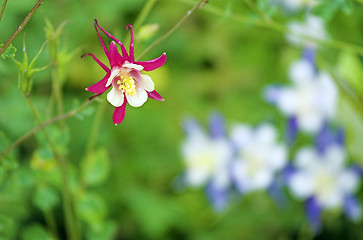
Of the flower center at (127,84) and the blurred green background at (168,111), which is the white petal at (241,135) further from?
the flower center at (127,84)

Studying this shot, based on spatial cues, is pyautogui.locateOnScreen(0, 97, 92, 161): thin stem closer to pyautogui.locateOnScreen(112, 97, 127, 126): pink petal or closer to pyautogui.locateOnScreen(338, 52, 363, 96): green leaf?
pyautogui.locateOnScreen(112, 97, 127, 126): pink petal

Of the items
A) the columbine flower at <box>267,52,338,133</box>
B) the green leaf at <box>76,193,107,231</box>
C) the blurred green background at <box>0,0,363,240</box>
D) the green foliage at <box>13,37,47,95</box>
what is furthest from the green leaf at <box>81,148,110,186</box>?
the columbine flower at <box>267,52,338,133</box>

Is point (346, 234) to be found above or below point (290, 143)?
below

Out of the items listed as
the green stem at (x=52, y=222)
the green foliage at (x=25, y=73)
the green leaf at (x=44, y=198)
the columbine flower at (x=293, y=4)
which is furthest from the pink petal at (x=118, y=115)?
the columbine flower at (x=293, y=4)

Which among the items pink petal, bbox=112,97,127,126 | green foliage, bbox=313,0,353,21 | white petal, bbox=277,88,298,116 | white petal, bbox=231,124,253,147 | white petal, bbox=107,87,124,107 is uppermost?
white petal, bbox=277,88,298,116

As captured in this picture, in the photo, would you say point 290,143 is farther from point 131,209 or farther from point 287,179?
point 131,209

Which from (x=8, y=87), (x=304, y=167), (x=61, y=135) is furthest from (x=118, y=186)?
(x=61, y=135)
